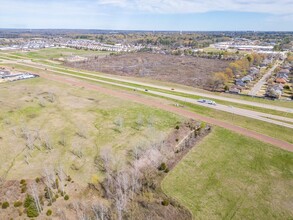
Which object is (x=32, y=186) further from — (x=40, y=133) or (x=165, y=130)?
(x=165, y=130)

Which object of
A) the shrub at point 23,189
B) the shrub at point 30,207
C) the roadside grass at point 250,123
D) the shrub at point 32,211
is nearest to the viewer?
the shrub at point 32,211

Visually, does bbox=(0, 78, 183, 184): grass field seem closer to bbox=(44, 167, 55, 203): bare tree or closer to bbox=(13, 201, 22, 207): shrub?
bbox=(44, 167, 55, 203): bare tree

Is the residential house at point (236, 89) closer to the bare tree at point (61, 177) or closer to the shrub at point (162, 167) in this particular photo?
the shrub at point (162, 167)

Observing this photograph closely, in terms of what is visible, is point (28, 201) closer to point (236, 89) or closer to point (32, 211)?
point (32, 211)

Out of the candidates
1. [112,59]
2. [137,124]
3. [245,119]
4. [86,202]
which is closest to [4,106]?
[137,124]

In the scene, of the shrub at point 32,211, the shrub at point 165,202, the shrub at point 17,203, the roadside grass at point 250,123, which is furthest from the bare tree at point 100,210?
the roadside grass at point 250,123

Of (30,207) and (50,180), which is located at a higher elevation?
(50,180)

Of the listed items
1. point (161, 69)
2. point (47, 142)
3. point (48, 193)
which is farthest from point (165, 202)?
point (161, 69)
